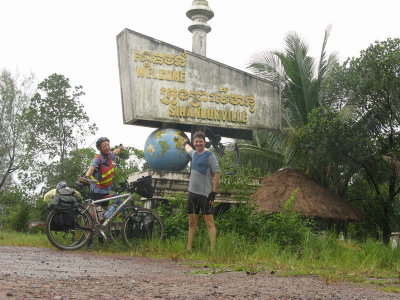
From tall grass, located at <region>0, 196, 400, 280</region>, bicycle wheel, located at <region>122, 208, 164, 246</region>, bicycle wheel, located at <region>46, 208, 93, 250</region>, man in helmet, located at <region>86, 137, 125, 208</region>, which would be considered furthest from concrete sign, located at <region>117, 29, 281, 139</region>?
bicycle wheel, located at <region>46, 208, 93, 250</region>

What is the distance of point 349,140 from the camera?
618 inches

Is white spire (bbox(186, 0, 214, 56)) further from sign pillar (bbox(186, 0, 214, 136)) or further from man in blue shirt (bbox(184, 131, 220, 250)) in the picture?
man in blue shirt (bbox(184, 131, 220, 250))

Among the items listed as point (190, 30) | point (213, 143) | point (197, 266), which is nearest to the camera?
point (197, 266)

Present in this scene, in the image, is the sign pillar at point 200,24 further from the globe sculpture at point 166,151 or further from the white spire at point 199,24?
the globe sculpture at point 166,151

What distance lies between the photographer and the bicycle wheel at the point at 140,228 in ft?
25.4

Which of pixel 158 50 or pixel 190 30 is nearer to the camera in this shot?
pixel 158 50

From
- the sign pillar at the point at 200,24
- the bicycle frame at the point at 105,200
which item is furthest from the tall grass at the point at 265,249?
the sign pillar at the point at 200,24

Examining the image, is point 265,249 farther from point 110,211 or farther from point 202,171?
point 110,211

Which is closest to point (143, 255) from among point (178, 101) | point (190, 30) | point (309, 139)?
point (178, 101)

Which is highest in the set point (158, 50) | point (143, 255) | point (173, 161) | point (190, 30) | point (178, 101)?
point (190, 30)

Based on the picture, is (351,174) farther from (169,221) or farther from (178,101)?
(169,221)

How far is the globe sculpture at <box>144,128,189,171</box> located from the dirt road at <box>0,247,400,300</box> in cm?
500

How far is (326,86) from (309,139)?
2.22 metres

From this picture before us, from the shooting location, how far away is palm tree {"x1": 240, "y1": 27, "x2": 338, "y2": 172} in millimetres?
18547
